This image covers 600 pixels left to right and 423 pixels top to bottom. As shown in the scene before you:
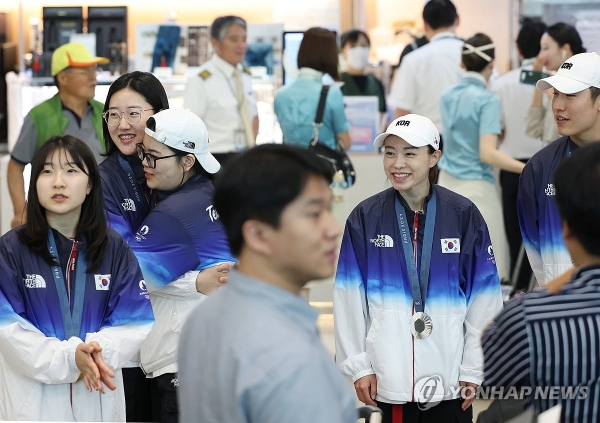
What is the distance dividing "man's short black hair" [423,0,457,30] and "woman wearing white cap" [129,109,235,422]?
3545mm

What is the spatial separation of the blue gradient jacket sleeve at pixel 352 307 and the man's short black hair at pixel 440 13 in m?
3.65

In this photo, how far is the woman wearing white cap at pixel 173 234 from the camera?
10.1ft

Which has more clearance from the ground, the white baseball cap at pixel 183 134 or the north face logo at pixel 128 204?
the white baseball cap at pixel 183 134

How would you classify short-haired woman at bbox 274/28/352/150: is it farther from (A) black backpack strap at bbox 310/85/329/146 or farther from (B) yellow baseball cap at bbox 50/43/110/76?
(B) yellow baseball cap at bbox 50/43/110/76

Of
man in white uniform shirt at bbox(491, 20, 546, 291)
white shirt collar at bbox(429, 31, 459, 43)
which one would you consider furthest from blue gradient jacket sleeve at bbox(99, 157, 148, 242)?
white shirt collar at bbox(429, 31, 459, 43)

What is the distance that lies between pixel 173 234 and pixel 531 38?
3.87m

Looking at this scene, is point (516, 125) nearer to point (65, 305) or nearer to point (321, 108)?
point (321, 108)

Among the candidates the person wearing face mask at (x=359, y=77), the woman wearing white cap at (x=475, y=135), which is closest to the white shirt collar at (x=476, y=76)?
the woman wearing white cap at (x=475, y=135)

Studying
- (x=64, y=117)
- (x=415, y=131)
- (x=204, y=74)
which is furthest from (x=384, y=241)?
(x=204, y=74)

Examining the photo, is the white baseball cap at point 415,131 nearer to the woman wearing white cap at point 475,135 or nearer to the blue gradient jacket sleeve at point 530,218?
the blue gradient jacket sleeve at point 530,218

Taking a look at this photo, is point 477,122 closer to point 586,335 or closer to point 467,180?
point 467,180

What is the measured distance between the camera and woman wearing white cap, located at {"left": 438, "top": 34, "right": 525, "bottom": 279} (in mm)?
5367

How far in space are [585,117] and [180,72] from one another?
456 centimetres

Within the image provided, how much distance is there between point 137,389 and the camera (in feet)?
10.9
